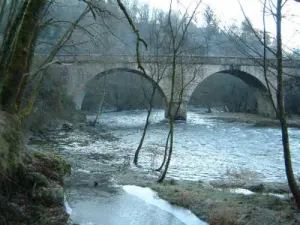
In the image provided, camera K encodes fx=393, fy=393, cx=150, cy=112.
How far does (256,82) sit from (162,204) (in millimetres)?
37215

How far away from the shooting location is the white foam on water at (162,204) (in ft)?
22.0

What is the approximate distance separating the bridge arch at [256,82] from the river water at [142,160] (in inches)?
478

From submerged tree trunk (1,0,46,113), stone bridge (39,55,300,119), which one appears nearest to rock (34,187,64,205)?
submerged tree trunk (1,0,46,113)

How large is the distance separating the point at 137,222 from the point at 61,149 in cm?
1070

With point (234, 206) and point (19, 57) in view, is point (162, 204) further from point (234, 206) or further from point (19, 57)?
point (19, 57)

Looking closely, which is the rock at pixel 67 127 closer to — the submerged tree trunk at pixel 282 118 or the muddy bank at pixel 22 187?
the muddy bank at pixel 22 187

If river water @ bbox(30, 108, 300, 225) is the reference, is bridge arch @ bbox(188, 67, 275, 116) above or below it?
above

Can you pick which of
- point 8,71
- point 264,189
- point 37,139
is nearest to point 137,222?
point 8,71

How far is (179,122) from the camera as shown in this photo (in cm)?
3369

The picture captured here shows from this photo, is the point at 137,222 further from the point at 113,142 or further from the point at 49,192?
the point at 113,142

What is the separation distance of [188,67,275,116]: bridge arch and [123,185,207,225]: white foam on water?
99.2 feet

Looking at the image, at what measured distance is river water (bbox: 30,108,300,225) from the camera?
22.9ft

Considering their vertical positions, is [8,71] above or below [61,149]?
above

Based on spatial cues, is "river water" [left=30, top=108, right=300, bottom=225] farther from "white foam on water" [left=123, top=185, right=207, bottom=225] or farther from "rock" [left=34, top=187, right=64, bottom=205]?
"rock" [left=34, top=187, right=64, bottom=205]
